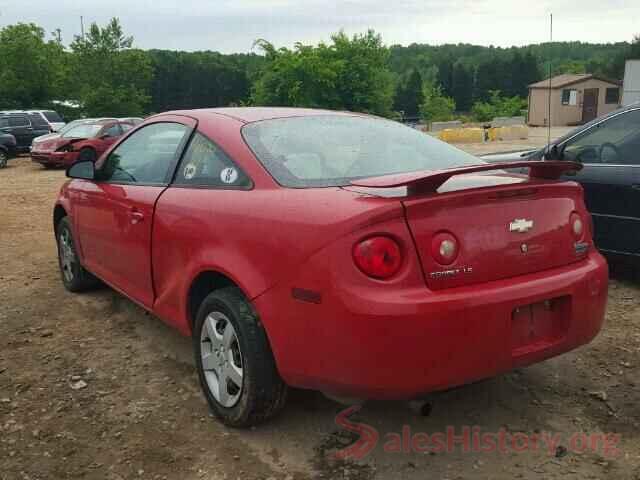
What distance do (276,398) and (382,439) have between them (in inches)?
20.6

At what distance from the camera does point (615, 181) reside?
511 cm

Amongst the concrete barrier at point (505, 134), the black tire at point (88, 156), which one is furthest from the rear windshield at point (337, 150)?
the concrete barrier at point (505, 134)

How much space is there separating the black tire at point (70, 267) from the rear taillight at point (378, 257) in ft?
10.9

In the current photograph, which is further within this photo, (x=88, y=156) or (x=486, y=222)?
(x=88, y=156)

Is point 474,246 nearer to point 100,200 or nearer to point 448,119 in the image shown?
point 100,200

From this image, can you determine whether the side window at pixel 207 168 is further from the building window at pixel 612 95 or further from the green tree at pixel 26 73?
the building window at pixel 612 95

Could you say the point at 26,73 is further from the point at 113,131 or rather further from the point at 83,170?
the point at 83,170

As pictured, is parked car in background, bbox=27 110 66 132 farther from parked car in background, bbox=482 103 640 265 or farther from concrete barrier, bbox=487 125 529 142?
parked car in background, bbox=482 103 640 265

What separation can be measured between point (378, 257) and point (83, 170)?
2845mm

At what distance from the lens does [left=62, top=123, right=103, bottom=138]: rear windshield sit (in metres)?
18.2

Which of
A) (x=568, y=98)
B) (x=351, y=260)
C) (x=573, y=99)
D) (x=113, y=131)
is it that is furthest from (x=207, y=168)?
(x=568, y=98)

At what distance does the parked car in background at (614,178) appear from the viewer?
5.03 meters

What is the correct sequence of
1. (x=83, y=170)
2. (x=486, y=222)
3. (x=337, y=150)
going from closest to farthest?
(x=486, y=222)
(x=337, y=150)
(x=83, y=170)

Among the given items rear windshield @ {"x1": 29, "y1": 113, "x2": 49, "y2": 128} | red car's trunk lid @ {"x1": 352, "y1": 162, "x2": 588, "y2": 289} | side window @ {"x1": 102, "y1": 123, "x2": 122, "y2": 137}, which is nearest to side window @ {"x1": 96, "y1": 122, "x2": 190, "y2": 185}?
red car's trunk lid @ {"x1": 352, "y1": 162, "x2": 588, "y2": 289}
